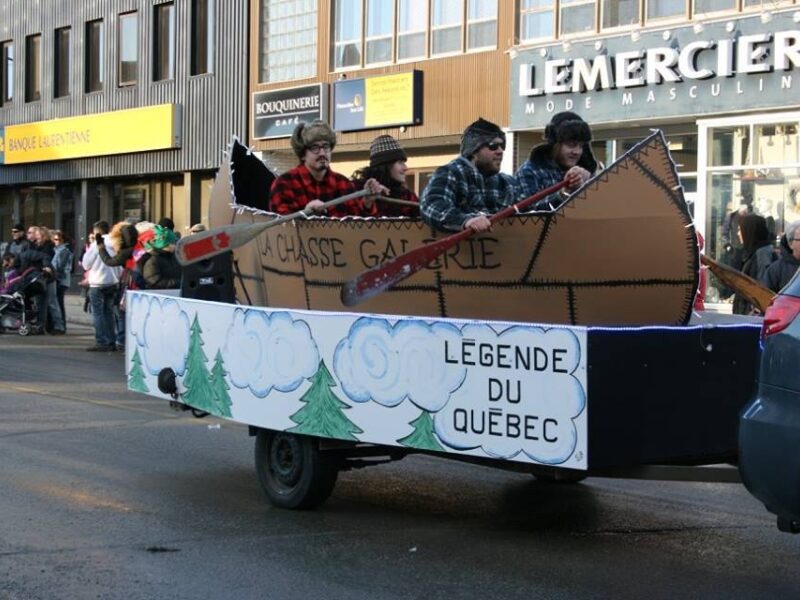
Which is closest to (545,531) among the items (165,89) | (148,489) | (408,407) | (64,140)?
(408,407)

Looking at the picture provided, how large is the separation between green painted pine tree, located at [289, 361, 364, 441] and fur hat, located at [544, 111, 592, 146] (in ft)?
6.06

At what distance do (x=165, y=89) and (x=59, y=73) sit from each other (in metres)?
5.55

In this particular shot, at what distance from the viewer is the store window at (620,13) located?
19.3 meters

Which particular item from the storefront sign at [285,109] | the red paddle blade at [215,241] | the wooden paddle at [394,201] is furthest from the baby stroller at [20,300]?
the wooden paddle at [394,201]

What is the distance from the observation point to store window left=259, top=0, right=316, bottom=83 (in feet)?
83.7

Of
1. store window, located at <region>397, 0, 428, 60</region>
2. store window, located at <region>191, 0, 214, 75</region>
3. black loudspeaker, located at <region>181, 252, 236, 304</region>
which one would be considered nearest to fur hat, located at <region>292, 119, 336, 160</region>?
black loudspeaker, located at <region>181, 252, 236, 304</region>

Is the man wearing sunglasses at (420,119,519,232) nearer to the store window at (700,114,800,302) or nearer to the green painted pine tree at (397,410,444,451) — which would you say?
the green painted pine tree at (397,410,444,451)

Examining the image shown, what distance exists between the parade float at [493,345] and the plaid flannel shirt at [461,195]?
11cm

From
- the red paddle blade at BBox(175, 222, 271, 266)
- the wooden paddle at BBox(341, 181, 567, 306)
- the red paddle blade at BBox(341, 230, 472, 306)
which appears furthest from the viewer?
the red paddle blade at BBox(175, 222, 271, 266)

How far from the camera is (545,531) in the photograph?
264 inches

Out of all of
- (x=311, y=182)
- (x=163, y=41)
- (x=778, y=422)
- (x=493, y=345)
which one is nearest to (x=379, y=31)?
(x=163, y=41)

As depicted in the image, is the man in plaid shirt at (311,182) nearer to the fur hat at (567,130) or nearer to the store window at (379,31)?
the fur hat at (567,130)

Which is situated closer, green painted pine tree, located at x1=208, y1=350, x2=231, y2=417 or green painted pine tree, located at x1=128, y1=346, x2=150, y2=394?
green painted pine tree, located at x1=208, y1=350, x2=231, y2=417

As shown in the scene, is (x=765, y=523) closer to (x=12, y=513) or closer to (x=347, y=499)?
(x=347, y=499)
